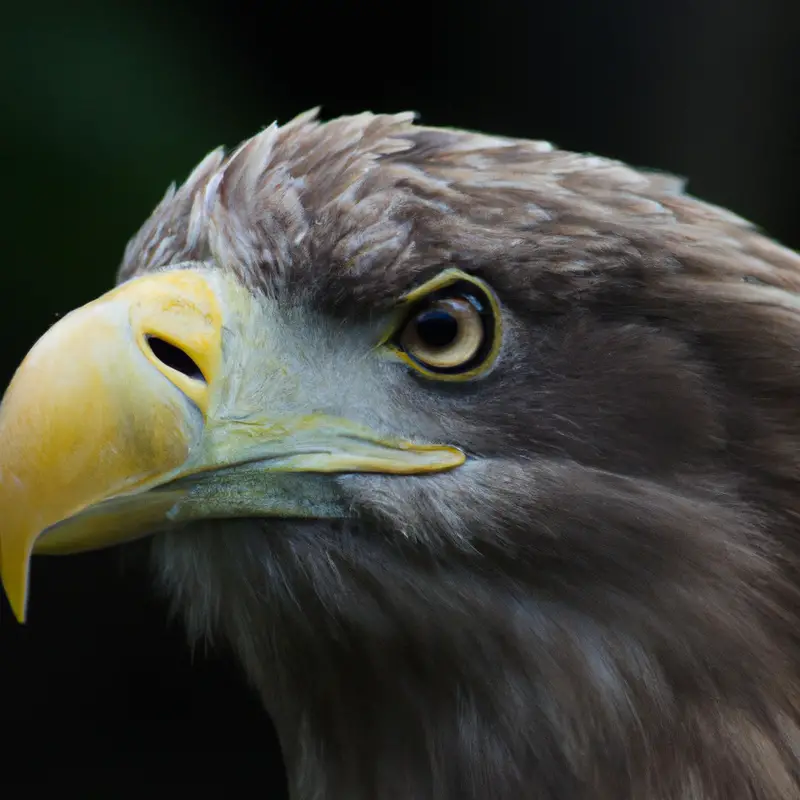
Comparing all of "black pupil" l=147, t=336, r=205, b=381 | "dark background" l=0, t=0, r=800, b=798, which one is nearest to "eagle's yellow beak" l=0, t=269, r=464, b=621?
"black pupil" l=147, t=336, r=205, b=381

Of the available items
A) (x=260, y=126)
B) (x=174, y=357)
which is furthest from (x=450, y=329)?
(x=260, y=126)

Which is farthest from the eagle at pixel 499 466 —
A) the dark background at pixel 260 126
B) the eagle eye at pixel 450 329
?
the dark background at pixel 260 126

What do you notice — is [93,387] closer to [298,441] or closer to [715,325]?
[298,441]

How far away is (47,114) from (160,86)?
0.91ft

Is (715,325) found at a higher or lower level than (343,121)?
lower

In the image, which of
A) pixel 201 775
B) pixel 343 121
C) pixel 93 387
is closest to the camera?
pixel 93 387

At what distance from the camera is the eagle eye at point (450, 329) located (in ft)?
4.40

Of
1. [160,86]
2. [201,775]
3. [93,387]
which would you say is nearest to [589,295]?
[93,387]

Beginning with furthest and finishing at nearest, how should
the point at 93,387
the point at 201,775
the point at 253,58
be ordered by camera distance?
1. the point at 201,775
2. the point at 253,58
3. the point at 93,387

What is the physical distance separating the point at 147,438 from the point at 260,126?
189 centimetres

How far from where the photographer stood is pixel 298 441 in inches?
53.4

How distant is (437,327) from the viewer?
1373mm

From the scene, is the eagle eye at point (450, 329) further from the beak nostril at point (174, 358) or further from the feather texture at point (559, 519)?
the beak nostril at point (174, 358)

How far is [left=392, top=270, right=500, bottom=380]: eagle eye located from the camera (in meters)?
1.34
